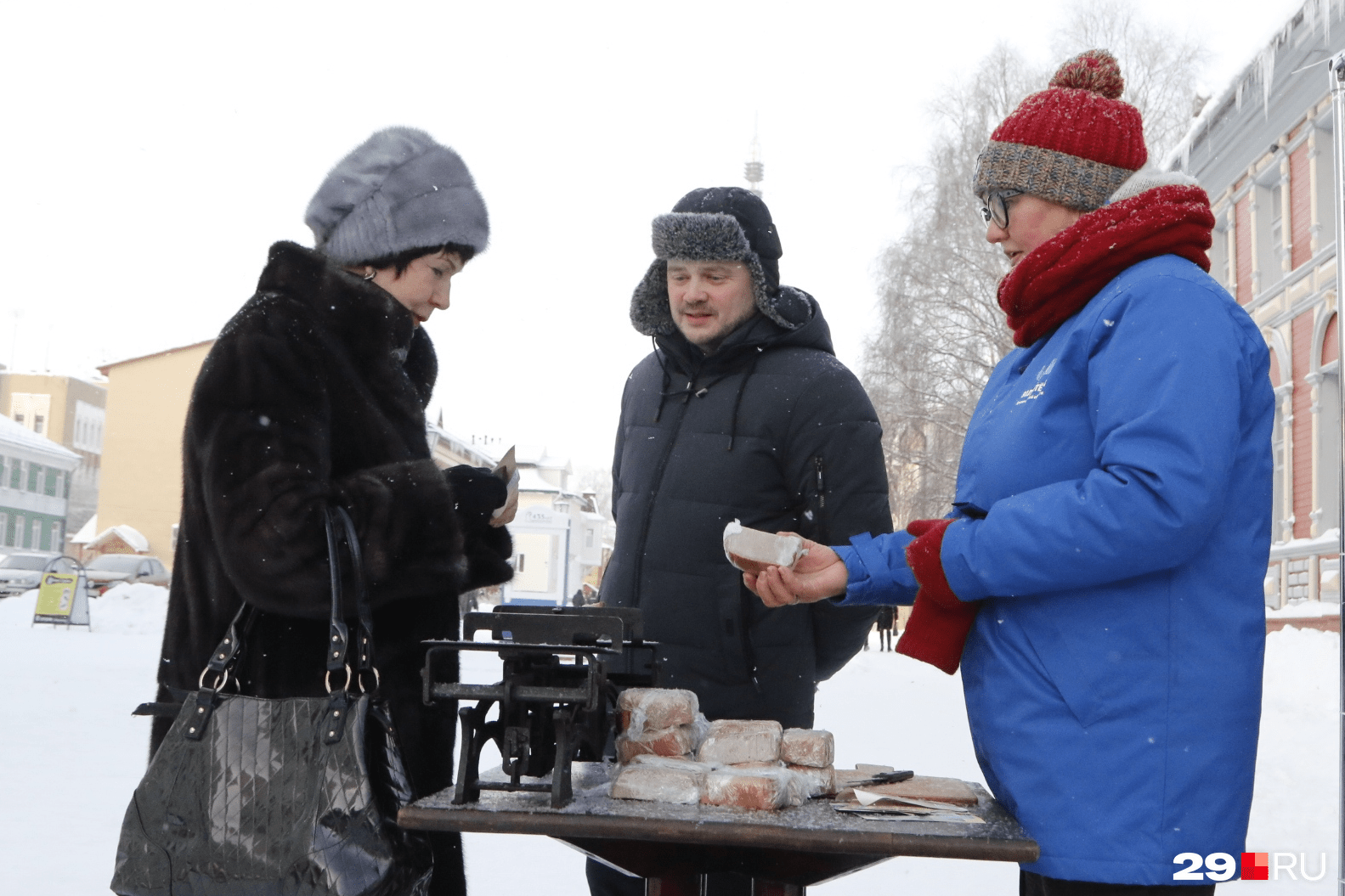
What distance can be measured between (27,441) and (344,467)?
189 feet

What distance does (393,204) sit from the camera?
2.35m

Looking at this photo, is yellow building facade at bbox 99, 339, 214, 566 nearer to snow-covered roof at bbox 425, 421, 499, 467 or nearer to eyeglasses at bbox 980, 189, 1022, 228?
snow-covered roof at bbox 425, 421, 499, 467

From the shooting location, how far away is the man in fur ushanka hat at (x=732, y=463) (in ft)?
8.70

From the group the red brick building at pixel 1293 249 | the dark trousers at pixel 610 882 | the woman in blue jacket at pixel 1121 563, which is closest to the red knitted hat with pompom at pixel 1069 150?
the woman in blue jacket at pixel 1121 563

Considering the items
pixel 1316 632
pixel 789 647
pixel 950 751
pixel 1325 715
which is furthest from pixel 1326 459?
pixel 789 647

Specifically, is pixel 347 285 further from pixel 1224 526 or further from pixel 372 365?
pixel 1224 526

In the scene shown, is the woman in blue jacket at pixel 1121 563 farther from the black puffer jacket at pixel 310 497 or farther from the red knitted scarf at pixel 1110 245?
the black puffer jacket at pixel 310 497

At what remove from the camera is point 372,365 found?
2291mm

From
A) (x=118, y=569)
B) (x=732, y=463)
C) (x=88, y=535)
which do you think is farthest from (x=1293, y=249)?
(x=88, y=535)

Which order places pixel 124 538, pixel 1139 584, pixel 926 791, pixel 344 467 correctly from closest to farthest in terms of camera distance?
pixel 1139 584, pixel 926 791, pixel 344 467, pixel 124 538

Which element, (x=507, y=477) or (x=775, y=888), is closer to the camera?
(x=775, y=888)

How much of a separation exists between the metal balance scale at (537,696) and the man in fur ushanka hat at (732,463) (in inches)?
31.2

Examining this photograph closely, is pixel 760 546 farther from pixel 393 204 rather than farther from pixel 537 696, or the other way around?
pixel 393 204

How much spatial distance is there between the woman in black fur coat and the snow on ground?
2.34 metres
